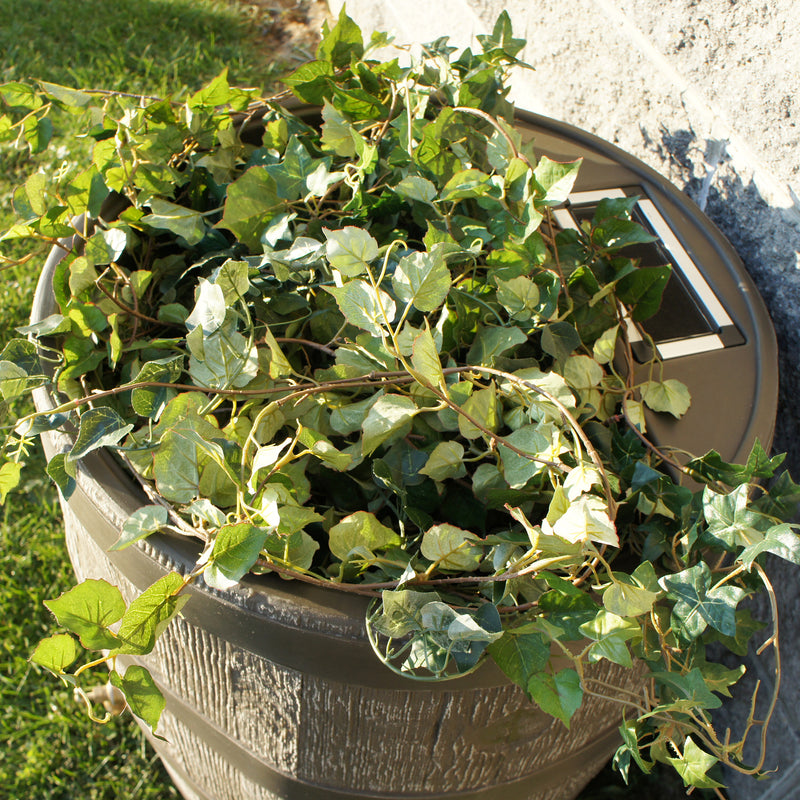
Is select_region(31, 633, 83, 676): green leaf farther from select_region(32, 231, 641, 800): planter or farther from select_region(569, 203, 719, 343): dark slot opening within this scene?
select_region(569, 203, 719, 343): dark slot opening

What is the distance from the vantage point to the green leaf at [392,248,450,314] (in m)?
0.68

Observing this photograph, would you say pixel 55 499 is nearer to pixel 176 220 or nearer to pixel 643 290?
pixel 176 220

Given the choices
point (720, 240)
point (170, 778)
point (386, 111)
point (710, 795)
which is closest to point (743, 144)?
point (720, 240)

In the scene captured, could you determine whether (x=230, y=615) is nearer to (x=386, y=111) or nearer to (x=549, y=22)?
(x=386, y=111)

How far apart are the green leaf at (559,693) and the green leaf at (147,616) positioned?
0.28 m

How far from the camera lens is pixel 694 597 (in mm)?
607

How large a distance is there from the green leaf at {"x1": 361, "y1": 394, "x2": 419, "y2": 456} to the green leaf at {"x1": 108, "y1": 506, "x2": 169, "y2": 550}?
18 centimetres

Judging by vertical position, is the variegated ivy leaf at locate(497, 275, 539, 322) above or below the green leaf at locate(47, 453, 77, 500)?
above

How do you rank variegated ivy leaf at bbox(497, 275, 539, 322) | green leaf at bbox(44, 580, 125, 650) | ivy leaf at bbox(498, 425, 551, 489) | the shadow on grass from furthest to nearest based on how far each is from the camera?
the shadow on grass → variegated ivy leaf at bbox(497, 275, 539, 322) → ivy leaf at bbox(498, 425, 551, 489) → green leaf at bbox(44, 580, 125, 650)

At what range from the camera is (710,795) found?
1399 millimetres

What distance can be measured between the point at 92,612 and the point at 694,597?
0.46 meters

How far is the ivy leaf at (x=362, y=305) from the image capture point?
0.68m

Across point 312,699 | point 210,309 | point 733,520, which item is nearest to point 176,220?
point 210,309

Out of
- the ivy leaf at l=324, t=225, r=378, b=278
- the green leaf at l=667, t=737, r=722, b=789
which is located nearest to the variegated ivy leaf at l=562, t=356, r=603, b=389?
the ivy leaf at l=324, t=225, r=378, b=278
